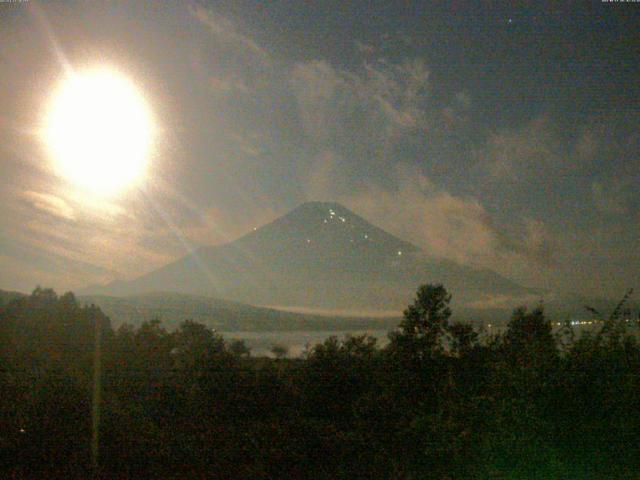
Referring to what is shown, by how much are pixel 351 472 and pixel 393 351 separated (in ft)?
24.0

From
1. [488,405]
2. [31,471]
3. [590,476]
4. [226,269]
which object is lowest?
[31,471]

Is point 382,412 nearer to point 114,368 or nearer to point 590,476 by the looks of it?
point 590,476

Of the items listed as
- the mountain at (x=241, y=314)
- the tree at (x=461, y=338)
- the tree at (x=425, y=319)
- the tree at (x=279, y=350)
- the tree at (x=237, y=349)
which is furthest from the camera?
the mountain at (x=241, y=314)

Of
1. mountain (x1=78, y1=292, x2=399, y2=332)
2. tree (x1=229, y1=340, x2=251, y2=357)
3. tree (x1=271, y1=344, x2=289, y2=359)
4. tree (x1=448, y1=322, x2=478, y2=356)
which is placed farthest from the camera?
mountain (x1=78, y1=292, x2=399, y2=332)

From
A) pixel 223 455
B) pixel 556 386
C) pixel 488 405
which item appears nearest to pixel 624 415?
pixel 556 386

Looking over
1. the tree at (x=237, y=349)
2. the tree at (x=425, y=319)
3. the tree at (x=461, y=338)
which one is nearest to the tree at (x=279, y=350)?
the tree at (x=237, y=349)

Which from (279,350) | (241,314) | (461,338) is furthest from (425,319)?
(241,314)

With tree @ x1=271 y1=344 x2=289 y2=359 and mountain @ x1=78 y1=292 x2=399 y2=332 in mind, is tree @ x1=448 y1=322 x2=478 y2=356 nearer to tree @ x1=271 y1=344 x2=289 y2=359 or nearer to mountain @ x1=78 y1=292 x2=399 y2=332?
tree @ x1=271 y1=344 x2=289 y2=359

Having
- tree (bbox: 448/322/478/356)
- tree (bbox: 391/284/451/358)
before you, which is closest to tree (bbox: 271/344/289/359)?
tree (bbox: 391/284/451/358)

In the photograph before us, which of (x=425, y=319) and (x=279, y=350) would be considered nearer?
(x=425, y=319)

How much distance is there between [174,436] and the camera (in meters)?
9.67

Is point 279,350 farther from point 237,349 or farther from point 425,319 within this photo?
point 425,319

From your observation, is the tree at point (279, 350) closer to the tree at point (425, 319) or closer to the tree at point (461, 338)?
the tree at point (425, 319)

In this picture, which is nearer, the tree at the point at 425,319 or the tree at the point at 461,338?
the tree at the point at 461,338
